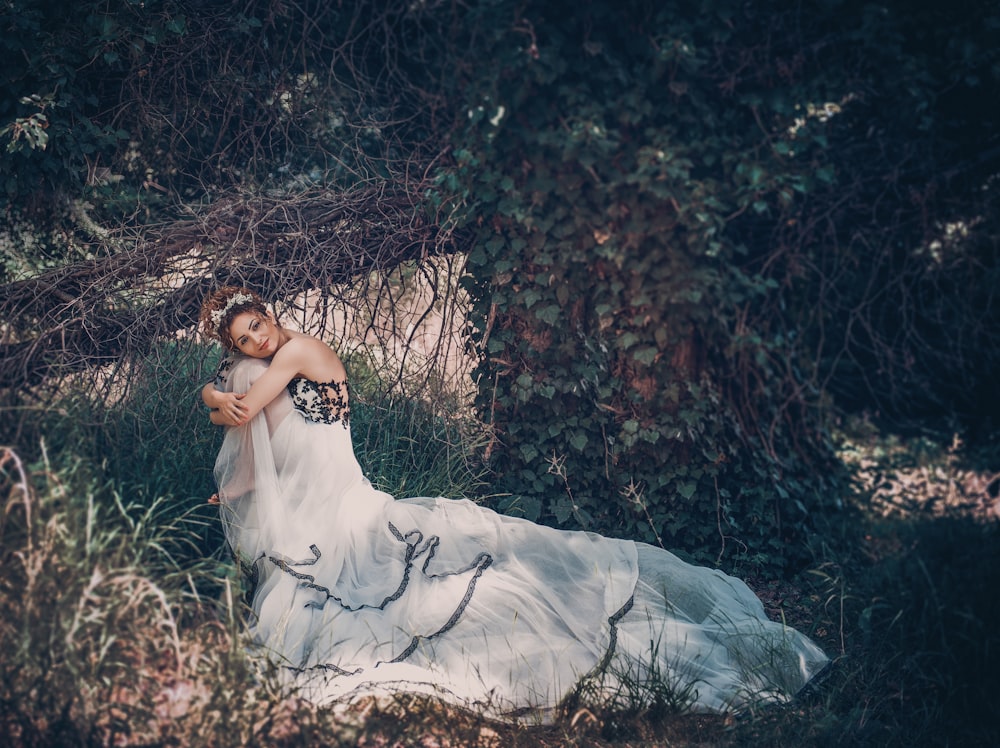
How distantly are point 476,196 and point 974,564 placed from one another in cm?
286

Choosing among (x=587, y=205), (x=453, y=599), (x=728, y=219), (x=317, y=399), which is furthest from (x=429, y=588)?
(x=728, y=219)

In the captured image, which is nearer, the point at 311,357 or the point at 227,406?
the point at 227,406

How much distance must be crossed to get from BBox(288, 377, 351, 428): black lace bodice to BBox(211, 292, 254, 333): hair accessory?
44cm

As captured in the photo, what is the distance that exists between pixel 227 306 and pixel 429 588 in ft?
5.30

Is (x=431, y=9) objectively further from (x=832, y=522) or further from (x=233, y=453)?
(x=832, y=522)

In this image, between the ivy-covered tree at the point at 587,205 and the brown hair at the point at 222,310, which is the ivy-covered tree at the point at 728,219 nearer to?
the ivy-covered tree at the point at 587,205

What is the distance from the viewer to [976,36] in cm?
330

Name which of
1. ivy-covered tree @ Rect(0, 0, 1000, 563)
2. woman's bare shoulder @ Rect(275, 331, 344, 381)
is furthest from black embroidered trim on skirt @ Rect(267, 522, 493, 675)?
ivy-covered tree @ Rect(0, 0, 1000, 563)

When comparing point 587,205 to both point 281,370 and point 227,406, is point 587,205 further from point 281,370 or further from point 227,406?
point 227,406

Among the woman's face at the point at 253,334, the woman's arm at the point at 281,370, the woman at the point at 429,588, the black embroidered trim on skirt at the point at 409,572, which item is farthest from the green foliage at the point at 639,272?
the woman's face at the point at 253,334

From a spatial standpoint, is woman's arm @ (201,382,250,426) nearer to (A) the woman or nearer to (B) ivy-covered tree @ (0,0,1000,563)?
(A) the woman

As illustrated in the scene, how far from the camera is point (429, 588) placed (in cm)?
344

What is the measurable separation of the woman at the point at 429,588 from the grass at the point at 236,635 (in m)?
0.12

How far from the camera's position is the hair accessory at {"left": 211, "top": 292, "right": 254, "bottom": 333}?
3637mm
